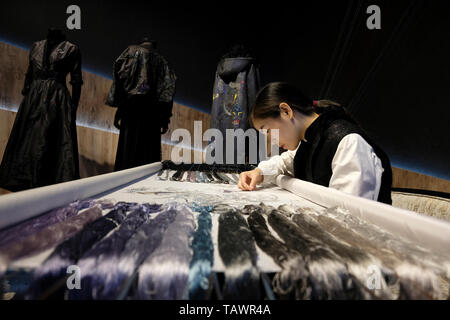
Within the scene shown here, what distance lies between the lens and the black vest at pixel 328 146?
0.84 m

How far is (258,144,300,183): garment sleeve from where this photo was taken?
1149 millimetres

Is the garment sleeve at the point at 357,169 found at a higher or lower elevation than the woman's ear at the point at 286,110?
lower

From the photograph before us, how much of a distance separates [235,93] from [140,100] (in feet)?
3.33

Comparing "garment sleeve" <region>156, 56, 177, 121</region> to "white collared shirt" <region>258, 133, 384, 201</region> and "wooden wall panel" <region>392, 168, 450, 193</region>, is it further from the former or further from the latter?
"wooden wall panel" <region>392, 168, 450, 193</region>

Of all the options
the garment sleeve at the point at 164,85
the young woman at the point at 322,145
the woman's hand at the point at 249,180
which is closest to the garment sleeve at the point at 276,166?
the young woman at the point at 322,145

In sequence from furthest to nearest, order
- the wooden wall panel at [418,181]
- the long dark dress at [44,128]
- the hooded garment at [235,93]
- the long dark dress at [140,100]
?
the hooded garment at [235,93] < the long dark dress at [140,100] < the long dark dress at [44,128] < the wooden wall panel at [418,181]

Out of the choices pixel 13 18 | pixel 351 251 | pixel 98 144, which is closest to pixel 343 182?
pixel 351 251

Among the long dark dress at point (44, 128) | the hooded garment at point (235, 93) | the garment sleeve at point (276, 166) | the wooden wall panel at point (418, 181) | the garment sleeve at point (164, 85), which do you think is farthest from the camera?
the hooded garment at point (235, 93)

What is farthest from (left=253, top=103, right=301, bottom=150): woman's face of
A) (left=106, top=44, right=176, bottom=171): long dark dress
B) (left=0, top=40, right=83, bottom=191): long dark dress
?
(left=0, top=40, right=83, bottom=191): long dark dress

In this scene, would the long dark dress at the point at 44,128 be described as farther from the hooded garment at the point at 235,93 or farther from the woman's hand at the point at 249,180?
the woman's hand at the point at 249,180

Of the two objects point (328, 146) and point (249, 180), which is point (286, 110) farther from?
point (249, 180)

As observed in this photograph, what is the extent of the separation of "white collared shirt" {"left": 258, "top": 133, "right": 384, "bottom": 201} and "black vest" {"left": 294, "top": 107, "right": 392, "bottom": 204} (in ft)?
0.14

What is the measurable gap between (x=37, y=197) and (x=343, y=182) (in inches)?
33.4

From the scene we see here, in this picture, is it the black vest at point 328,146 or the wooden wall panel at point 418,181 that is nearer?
the black vest at point 328,146
